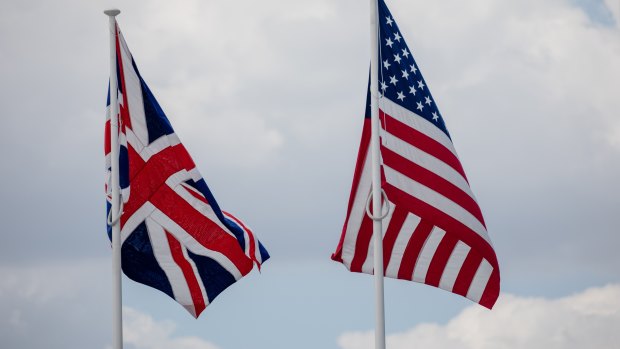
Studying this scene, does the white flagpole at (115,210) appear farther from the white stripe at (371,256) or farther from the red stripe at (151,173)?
the white stripe at (371,256)

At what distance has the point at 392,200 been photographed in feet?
108

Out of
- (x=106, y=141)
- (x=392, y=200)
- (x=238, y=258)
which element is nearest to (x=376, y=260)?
(x=392, y=200)

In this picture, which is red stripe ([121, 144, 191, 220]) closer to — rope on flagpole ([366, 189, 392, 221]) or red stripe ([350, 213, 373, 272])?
red stripe ([350, 213, 373, 272])

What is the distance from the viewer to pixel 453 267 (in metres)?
33.4

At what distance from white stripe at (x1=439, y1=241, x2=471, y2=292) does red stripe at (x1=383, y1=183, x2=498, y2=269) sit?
0.22 meters

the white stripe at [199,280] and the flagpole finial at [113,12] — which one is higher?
the flagpole finial at [113,12]

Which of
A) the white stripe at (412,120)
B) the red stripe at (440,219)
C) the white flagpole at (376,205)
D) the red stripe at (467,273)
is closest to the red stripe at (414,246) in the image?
the red stripe at (440,219)

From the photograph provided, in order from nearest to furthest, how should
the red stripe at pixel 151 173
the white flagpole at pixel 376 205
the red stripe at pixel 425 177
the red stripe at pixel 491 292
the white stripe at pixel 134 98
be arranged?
the white flagpole at pixel 376 205, the red stripe at pixel 425 177, the red stripe at pixel 491 292, the red stripe at pixel 151 173, the white stripe at pixel 134 98

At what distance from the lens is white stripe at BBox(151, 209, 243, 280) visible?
3534 centimetres

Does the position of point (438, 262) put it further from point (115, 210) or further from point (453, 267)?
point (115, 210)

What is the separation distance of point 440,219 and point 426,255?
848 millimetres

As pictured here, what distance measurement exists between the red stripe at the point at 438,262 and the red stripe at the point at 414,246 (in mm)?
369

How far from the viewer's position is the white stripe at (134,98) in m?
35.3

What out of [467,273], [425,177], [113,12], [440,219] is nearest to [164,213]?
[113,12]
